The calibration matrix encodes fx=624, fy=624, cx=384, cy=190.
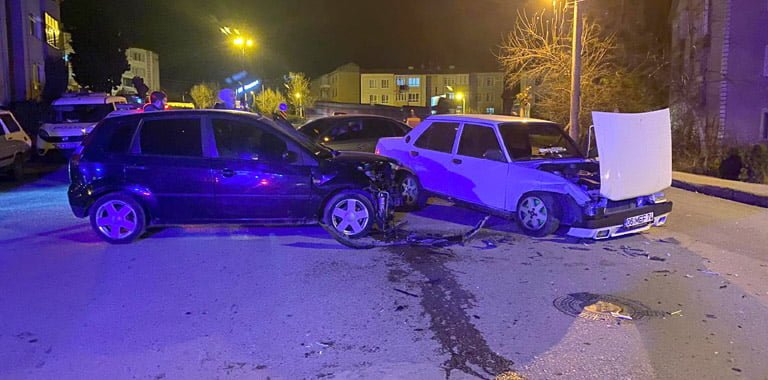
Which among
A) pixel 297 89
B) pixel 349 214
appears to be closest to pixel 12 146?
pixel 349 214

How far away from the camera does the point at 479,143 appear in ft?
30.8

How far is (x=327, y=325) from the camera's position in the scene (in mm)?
5246

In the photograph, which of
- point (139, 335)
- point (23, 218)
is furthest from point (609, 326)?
point (23, 218)

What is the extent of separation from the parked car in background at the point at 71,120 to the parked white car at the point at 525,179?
40.5 feet

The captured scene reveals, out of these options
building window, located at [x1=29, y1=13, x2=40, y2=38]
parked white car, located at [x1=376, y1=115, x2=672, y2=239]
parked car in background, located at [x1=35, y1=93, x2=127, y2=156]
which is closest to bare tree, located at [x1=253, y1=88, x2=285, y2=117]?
building window, located at [x1=29, y1=13, x2=40, y2=38]

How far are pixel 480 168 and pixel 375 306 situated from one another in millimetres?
3973

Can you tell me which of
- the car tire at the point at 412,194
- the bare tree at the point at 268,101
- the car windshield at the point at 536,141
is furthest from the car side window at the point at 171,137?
the bare tree at the point at 268,101

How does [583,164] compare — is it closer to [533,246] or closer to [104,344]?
[533,246]

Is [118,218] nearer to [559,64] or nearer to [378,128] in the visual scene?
[378,128]

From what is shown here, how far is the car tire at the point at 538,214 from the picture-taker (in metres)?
8.30

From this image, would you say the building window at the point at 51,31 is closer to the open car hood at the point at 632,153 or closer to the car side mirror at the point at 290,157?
the car side mirror at the point at 290,157

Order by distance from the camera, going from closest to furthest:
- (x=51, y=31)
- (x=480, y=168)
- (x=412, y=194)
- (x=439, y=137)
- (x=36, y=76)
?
(x=480, y=168) → (x=439, y=137) → (x=412, y=194) → (x=36, y=76) → (x=51, y=31)

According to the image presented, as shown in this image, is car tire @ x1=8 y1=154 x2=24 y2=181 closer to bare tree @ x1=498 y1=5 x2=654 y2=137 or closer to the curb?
the curb

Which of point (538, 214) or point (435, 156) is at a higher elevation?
point (435, 156)
